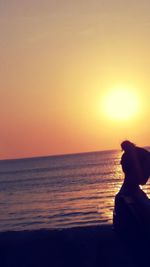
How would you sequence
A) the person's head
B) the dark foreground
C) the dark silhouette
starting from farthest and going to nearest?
the dark foreground, the person's head, the dark silhouette

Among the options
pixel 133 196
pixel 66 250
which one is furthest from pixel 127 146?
pixel 66 250

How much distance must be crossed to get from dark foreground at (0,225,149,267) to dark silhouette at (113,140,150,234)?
1.65 meters

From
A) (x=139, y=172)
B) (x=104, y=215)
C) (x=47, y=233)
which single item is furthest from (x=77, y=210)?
(x=139, y=172)

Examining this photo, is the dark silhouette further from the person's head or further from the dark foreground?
the dark foreground

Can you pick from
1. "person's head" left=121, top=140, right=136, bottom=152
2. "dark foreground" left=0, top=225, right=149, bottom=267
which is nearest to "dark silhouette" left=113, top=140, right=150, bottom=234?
"person's head" left=121, top=140, right=136, bottom=152

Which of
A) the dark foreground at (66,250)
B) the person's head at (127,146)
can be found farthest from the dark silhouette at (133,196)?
the dark foreground at (66,250)

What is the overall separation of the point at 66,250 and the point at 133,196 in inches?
112

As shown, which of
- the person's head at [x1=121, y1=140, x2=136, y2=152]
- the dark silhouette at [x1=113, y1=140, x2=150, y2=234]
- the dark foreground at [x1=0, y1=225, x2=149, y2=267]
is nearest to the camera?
the dark silhouette at [x1=113, y1=140, x2=150, y2=234]

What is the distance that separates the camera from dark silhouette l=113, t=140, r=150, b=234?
728 cm

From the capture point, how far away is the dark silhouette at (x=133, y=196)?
7277 millimetres

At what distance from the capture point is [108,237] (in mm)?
10289

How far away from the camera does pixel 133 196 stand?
7.74 m

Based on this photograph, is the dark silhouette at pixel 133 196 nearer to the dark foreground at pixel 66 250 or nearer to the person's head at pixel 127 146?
the person's head at pixel 127 146

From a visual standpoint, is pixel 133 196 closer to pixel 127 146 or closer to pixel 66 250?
pixel 127 146
